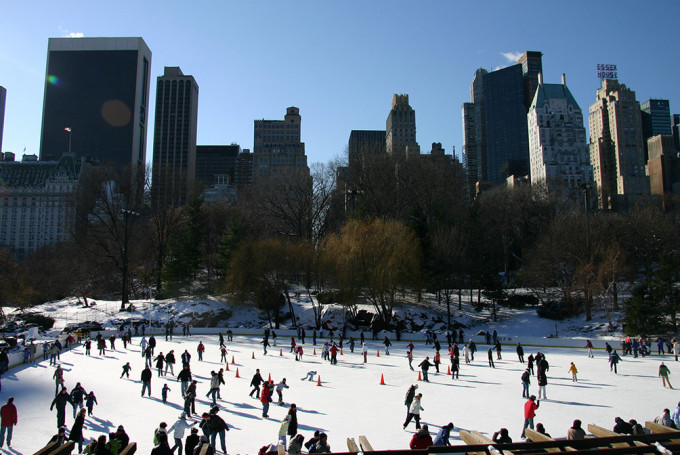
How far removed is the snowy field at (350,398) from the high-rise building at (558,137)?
14017 cm

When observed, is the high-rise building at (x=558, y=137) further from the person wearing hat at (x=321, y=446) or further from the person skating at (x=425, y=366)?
the person wearing hat at (x=321, y=446)

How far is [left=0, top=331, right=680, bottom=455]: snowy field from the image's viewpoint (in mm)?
12735

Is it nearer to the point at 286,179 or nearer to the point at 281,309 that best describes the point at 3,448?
the point at 281,309

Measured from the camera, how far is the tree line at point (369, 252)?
131ft

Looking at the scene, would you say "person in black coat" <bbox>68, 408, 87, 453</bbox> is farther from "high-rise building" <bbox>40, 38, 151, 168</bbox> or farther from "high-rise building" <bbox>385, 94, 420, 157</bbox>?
"high-rise building" <bbox>385, 94, 420, 157</bbox>

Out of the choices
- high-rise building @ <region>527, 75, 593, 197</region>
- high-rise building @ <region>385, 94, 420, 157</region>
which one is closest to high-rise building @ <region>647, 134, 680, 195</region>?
high-rise building @ <region>527, 75, 593, 197</region>

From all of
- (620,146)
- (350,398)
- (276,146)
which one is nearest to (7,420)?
(350,398)

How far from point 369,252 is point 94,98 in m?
173

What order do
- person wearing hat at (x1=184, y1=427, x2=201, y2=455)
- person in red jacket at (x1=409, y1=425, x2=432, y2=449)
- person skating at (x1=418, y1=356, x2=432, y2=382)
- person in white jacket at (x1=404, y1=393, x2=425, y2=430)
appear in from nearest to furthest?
person in red jacket at (x1=409, y1=425, x2=432, y2=449), person wearing hat at (x1=184, y1=427, x2=201, y2=455), person in white jacket at (x1=404, y1=393, x2=425, y2=430), person skating at (x1=418, y1=356, x2=432, y2=382)

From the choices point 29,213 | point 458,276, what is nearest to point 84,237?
point 458,276

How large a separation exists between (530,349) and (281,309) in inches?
917

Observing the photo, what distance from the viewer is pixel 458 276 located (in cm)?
4638

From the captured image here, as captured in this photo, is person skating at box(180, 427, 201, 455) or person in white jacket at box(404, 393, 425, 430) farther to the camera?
person in white jacket at box(404, 393, 425, 430)

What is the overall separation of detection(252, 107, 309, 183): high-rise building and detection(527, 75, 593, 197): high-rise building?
77704 millimetres
